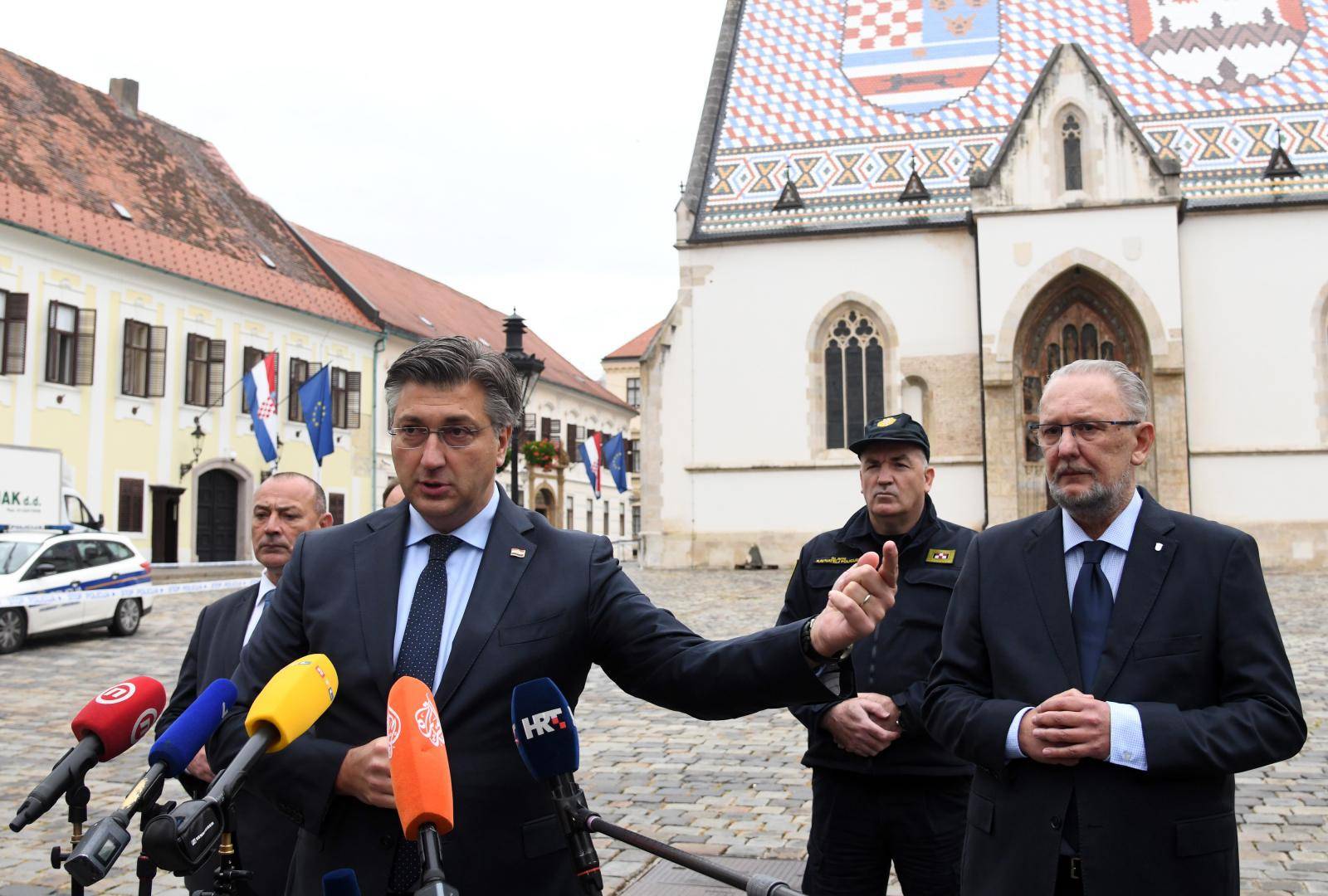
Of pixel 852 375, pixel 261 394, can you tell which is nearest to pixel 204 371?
pixel 261 394

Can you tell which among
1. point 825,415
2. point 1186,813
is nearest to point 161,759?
point 1186,813

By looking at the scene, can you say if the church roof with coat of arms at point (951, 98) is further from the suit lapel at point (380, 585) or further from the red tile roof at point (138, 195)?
the suit lapel at point (380, 585)

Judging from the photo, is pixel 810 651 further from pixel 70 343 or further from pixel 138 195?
pixel 138 195

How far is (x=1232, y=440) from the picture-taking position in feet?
84.5

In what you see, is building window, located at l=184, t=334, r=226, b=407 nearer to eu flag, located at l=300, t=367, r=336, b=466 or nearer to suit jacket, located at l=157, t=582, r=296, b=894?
eu flag, located at l=300, t=367, r=336, b=466

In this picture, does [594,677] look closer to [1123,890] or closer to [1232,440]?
[1123,890]

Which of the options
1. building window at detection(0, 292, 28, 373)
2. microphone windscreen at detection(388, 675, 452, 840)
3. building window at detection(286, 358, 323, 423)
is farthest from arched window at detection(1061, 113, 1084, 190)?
microphone windscreen at detection(388, 675, 452, 840)

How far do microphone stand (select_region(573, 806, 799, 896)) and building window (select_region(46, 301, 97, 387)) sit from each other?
27972 millimetres

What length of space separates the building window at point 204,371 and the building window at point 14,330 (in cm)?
496

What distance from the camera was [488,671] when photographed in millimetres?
2412

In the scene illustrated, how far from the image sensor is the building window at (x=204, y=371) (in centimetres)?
3066

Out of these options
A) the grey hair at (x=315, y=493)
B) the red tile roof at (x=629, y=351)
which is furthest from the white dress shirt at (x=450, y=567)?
the red tile roof at (x=629, y=351)

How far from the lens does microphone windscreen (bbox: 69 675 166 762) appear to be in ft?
8.33

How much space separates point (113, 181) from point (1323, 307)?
1121 inches
